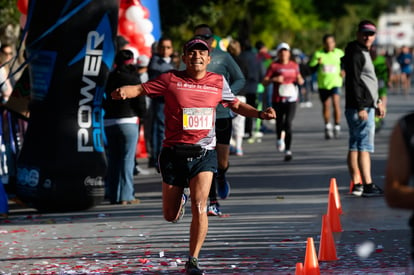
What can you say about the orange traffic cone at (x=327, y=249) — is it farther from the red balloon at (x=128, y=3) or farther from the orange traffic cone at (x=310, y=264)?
the red balloon at (x=128, y=3)

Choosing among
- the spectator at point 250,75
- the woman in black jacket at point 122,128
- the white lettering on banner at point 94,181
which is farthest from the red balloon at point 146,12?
the white lettering on banner at point 94,181

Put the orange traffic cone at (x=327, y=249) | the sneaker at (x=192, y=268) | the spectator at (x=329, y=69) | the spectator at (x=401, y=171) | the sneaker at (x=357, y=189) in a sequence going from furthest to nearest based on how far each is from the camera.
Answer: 1. the spectator at (x=329, y=69)
2. the sneaker at (x=357, y=189)
3. the orange traffic cone at (x=327, y=249)
4. the sneaker at (x=192, y=268)
5. the spectator at (x=401, y=171)

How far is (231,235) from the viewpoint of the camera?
1062cm

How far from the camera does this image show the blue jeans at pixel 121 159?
13.4 metres

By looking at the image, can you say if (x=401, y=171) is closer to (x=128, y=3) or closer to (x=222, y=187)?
(x=222, y=187)

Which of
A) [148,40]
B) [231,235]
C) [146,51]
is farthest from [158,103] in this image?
[231,235]

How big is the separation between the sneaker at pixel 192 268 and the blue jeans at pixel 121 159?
16.9 ft

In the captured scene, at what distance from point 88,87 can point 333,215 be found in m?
3.57

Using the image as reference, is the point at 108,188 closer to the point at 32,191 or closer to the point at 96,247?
the point at 32,191

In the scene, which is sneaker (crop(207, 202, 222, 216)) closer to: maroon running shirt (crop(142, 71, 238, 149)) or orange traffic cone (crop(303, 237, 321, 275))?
maroon running shirt (crop(142, 71, 238, 149))

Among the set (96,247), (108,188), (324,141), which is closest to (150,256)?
(96,247)

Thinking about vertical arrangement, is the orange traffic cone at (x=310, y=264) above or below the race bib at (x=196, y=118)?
below

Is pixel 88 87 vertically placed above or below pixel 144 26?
below

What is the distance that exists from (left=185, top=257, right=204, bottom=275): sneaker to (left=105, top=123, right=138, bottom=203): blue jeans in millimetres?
5154
